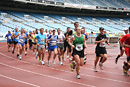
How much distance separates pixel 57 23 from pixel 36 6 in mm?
8125

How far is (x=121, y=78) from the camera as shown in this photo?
7.61 metres

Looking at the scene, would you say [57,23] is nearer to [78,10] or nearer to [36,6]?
[36,6]

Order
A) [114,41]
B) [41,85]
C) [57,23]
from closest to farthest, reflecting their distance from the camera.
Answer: [41,85] → [114,41] → [57,23]

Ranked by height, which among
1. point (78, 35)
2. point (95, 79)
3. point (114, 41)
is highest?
point (78, 35)

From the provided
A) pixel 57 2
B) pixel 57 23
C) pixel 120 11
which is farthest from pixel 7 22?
pixel 120 11

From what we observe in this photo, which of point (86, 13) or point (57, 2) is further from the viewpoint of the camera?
point (86, 13)

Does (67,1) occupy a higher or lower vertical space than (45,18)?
higher

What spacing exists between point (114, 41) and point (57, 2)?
24.3 meters

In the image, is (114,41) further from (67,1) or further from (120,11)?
(120,11)

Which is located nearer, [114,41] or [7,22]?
[114,41]

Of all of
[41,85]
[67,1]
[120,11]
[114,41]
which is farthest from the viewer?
[120,11]

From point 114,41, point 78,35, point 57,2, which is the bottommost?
point 114,41

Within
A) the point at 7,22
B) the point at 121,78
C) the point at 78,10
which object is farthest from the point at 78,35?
the point at 78,10

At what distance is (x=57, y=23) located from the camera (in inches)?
1865
